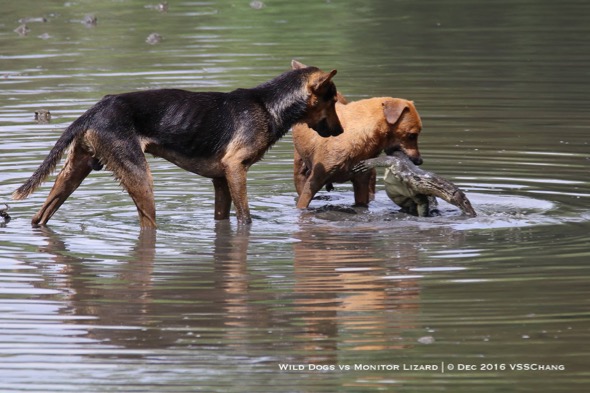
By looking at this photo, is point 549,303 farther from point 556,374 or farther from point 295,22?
point 295,22

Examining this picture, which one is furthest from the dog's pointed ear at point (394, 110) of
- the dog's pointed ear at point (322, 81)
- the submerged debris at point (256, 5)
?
the submerged debris at point (256, 5)

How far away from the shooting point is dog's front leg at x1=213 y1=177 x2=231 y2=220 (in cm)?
1301

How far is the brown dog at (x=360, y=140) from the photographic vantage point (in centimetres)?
1337

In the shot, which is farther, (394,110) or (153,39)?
(153,39)

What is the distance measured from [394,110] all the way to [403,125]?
0.19m

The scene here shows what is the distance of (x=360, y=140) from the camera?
529 inches

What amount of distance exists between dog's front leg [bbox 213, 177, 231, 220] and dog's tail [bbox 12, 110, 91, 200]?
1531mm

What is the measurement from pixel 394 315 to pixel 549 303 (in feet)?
3.72

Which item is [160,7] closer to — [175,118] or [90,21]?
[90,21]

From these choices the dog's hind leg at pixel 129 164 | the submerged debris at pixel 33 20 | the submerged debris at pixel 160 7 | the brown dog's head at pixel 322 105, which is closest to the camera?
the dog's hind leg at pixel 129 164

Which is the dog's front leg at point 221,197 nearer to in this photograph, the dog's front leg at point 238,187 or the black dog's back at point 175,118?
the dog's front leg at point 238,187

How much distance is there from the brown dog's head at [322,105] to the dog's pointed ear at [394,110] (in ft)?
1.66

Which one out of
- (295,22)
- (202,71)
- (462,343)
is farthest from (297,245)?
(295,22)

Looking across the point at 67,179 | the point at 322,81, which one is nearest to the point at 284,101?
the point at 322,81
